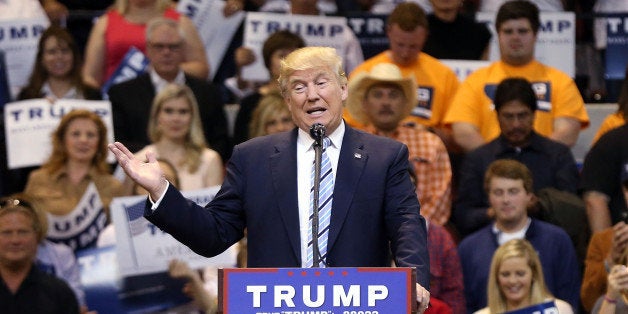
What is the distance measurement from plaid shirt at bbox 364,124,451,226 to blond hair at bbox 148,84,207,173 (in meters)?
1.07

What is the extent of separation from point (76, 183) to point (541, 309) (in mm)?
3033

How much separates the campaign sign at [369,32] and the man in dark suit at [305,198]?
18.6 feet

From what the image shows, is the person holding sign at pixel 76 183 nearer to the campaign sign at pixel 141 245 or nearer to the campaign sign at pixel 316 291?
the campaign sign at pixel 141 245

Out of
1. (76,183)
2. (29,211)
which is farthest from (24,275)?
(76,183)

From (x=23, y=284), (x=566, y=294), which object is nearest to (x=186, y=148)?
(x=23, y=284)

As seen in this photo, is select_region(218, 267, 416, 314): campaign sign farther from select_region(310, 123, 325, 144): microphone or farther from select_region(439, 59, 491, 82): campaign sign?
select_region(439, 59, 491, 82): campaign sign

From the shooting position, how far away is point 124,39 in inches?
386

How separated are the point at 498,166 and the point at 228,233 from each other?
139 inches

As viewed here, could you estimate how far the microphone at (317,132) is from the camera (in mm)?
4281

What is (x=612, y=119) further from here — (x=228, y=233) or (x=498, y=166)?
(x=228, y=233)

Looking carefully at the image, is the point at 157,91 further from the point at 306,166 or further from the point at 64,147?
the point at 306,166

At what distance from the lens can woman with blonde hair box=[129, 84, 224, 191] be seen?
28.2 feet

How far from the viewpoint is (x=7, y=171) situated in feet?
30.8

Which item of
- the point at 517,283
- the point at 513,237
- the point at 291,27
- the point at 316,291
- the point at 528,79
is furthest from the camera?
the point at 291,27
